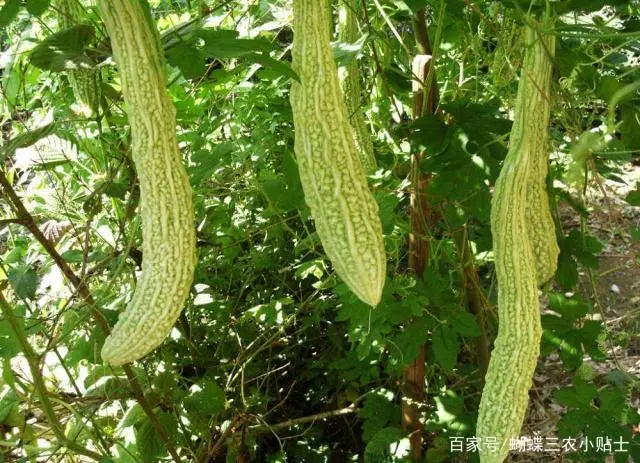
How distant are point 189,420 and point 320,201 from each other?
47.2 inches

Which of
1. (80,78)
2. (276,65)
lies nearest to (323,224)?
(276,65)

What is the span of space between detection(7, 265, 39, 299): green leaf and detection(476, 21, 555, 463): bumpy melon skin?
3.42 ft

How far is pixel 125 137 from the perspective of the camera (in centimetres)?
142

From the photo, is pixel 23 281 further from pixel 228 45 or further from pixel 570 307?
pixel 570 307

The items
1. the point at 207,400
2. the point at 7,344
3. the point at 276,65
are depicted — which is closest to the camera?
the point at 276,65

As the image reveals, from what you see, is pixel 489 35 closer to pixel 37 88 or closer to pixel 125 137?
pixel 125 137

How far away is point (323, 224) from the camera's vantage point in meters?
0.86

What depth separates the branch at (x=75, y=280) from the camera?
1318 millimetres

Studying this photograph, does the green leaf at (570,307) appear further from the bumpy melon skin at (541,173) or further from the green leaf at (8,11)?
the green leaf at (8,11)

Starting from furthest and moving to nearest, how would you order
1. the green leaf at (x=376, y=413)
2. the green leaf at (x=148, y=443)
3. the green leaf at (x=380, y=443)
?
the green leaf at (x=376, y=413)
the green leaf at (x=380, y=443)
the green leaf at (x=148, y=443)

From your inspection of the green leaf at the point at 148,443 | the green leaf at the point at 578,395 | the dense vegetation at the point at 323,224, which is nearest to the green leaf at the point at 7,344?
the dense vegetation at the point at 323,224

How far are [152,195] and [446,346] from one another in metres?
0.89

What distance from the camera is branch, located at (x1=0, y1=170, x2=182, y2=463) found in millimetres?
1318

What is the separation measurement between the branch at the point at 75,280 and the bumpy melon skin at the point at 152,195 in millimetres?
425
